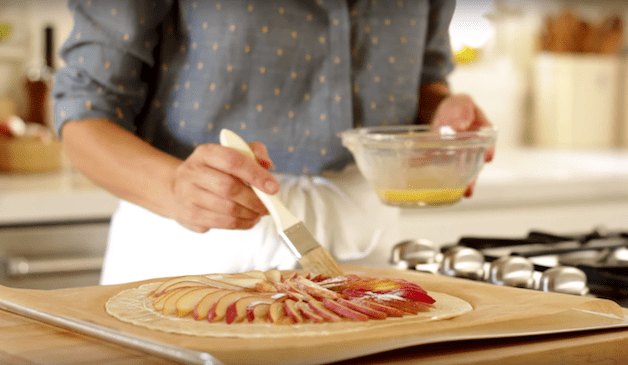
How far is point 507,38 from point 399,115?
2.01m

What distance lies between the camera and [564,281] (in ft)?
2.36

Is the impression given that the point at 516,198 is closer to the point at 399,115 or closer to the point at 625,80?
the point at 399,115

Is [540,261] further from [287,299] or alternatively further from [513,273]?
[287,299]

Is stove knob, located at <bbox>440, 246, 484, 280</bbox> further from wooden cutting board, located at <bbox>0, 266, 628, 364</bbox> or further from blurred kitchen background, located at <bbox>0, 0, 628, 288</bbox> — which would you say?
blurred kitchen background, located at <bbox>0, 0, 628, 288</bbox>

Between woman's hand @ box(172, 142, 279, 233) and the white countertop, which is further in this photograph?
the white countertop

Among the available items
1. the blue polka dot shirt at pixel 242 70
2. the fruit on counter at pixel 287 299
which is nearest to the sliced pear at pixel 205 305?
the fruit on counter at pixel 287 299

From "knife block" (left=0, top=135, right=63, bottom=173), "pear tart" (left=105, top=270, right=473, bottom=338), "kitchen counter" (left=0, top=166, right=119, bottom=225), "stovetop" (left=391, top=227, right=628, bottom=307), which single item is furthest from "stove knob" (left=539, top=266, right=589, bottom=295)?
"knife block" (left=0, top=135, right=63, bottom=173)

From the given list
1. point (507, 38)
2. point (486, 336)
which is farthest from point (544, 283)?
point (507, 38)

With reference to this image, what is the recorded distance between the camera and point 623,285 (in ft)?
2.46

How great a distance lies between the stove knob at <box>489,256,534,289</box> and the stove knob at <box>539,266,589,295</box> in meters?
0.02

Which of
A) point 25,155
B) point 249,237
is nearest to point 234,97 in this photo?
point 249,237

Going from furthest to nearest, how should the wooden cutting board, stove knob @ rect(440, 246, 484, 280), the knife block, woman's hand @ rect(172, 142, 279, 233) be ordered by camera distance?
the knife block < stove knob @ rect(440, 246, 484, 280) < woman's hand @ rect(172, 142, 279, 233) < the wooden cutting board

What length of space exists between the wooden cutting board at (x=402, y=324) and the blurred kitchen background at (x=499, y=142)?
0.43 m

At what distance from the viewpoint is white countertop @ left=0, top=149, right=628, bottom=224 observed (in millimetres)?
1521
